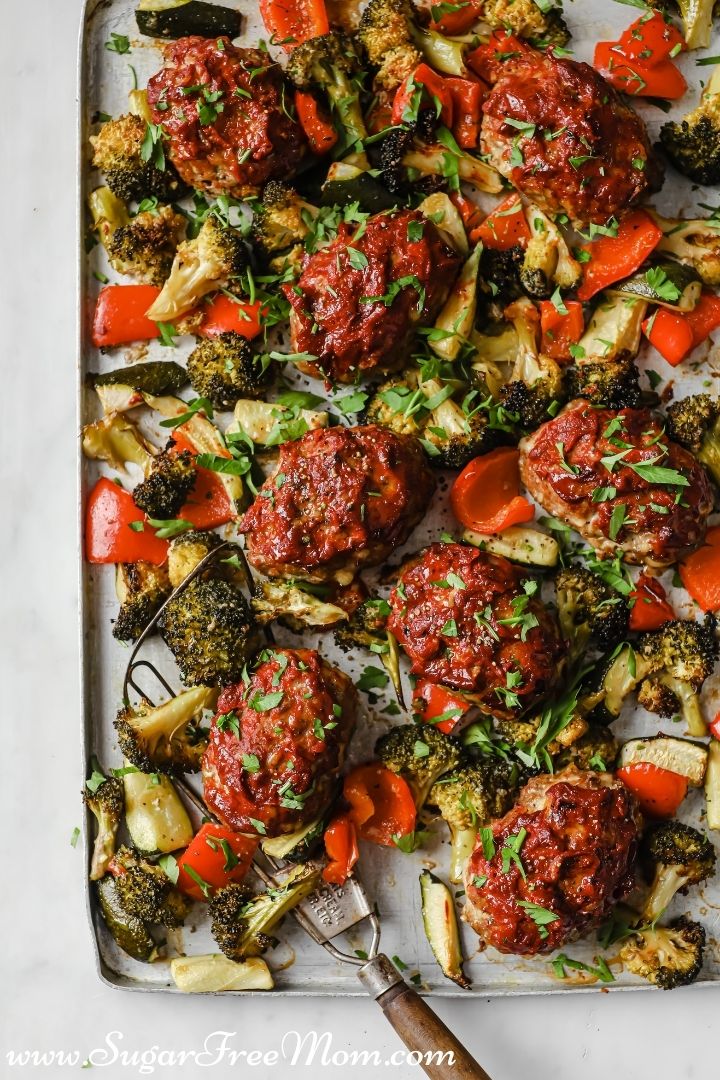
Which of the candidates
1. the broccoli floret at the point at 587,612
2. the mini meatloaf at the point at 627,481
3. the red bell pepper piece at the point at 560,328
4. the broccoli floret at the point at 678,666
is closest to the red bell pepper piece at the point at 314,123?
the red bell pepper piece at the point at 560,328

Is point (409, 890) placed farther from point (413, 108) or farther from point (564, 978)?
point (413, 108)

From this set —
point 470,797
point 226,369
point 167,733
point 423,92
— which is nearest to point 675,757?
point 470,797

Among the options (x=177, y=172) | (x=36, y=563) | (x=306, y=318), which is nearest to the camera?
(x=306, y=318)

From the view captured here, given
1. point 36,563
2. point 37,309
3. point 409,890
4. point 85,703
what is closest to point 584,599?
point 409,890

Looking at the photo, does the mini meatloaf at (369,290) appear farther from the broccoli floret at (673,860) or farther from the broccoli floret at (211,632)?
the broccoli floret at (673,860)

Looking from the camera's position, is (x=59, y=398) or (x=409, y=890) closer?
(x=409, y=890)

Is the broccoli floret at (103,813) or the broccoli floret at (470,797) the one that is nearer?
the broccoli floret at (470,797)
